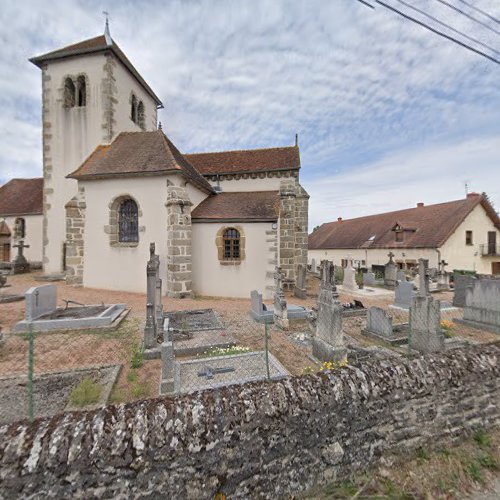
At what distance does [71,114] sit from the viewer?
1556cm

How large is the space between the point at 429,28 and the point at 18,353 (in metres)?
9.69

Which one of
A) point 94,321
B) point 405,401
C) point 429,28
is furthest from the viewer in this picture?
point 94,321

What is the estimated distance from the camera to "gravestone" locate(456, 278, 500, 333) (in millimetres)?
8070

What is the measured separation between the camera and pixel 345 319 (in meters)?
9.31

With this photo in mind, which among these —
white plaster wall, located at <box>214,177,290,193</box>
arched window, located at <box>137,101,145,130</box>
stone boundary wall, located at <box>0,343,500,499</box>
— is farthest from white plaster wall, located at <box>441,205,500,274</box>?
arched window, located at <box>137,101,145,130</box>

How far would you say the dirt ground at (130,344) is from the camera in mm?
4938

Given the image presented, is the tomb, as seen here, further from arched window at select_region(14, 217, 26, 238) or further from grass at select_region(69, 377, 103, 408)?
arched window at select_region(14, 217, 26, 238)

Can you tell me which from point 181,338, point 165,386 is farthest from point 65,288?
point 165,386

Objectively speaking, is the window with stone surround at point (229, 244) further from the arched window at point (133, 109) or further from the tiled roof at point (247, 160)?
the arched window at point (133, 109)

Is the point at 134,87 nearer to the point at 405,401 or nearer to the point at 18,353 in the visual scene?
the point at 18,353

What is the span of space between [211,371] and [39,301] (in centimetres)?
579

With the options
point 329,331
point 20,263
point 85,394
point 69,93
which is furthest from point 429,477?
point 20,263

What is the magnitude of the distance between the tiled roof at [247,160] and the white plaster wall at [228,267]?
5.49 m

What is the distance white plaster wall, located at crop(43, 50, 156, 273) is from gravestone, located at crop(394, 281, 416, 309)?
17103 millimetres
